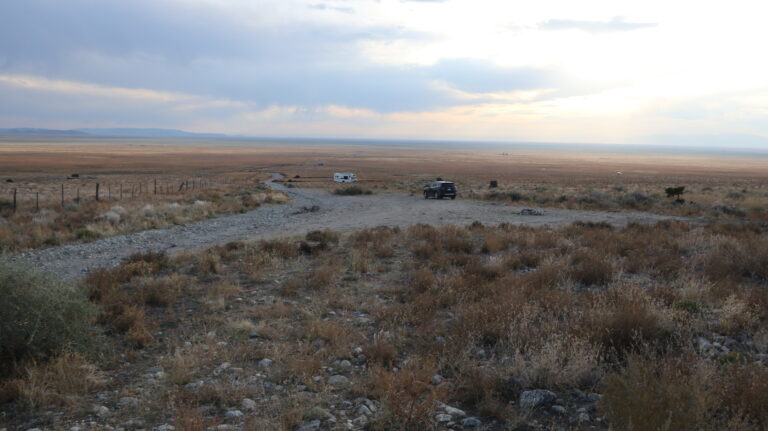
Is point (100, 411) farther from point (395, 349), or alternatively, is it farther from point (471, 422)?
point (471, 422)

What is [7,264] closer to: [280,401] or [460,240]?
[280,401]

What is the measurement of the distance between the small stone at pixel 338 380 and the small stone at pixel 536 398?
2.09m

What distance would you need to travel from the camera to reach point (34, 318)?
5.82m

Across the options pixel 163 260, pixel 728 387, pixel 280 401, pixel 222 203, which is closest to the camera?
pixel 728 387

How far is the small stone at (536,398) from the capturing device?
4895mm

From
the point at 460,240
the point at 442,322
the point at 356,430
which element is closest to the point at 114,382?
the point at 356,430

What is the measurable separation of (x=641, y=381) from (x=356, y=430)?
2.88 meters

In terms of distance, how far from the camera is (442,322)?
760 cm

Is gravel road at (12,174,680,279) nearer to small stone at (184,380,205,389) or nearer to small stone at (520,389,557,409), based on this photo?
small stone at (184,380,205,389)

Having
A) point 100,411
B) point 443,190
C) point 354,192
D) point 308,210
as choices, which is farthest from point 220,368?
point 354,192

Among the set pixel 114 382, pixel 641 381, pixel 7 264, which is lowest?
pixel 114 382

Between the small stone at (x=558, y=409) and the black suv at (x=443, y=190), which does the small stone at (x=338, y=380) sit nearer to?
the small stone at (x=558, y=409)

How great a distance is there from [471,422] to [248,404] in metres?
Answer: 2.42

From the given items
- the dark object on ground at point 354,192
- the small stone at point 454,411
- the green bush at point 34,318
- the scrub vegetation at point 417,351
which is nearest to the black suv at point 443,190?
the dark object on ground at point 354,192
